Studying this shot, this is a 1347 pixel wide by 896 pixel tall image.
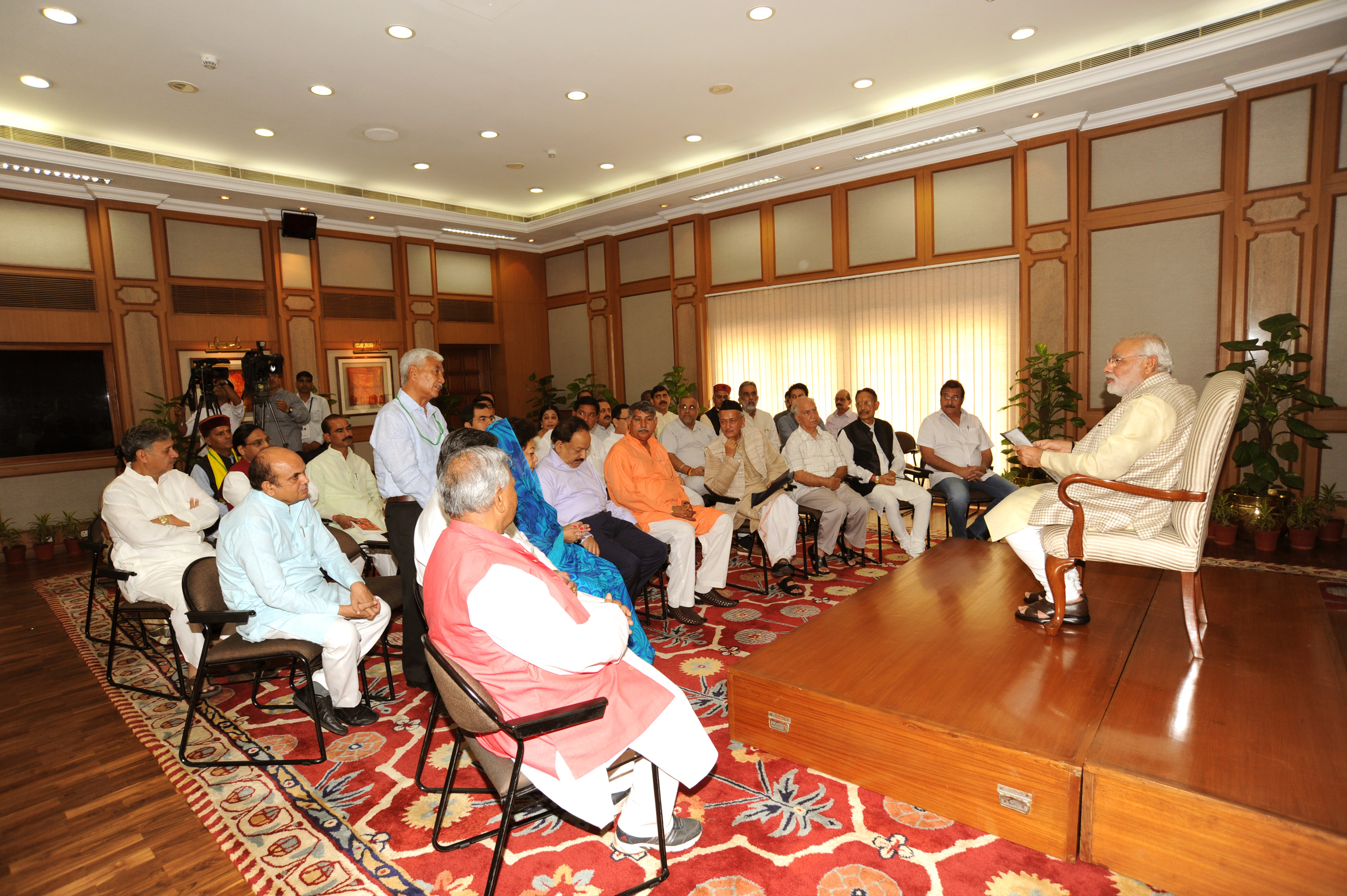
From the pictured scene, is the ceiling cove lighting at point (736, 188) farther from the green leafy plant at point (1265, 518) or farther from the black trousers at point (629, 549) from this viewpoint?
the green leafy plant at point (1265, 518)

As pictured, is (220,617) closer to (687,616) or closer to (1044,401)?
(687,616)

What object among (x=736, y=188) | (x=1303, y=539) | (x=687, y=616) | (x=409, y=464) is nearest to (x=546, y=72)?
(x=736, y=188)

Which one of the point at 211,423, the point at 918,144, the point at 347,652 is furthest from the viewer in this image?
the point at 918,144

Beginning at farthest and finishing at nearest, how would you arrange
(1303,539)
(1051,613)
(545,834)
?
(1303,539) → (1051,613) → (545,834)

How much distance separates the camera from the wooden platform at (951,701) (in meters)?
2.18

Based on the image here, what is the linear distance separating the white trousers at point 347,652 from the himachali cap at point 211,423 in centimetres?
282

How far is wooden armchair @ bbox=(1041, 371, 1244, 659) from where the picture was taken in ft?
9.25

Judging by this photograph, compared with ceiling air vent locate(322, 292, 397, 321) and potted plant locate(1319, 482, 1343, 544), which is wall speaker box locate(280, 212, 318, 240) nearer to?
ceiling air vent locate(322, 292, 397, 321)

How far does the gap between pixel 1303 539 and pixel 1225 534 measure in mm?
481

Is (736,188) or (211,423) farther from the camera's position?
(736,188)

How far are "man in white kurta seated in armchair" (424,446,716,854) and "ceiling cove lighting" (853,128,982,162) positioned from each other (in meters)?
6.29

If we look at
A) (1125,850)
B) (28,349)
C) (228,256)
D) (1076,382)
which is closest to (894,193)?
(1076,382)

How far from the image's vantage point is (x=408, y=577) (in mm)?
3301

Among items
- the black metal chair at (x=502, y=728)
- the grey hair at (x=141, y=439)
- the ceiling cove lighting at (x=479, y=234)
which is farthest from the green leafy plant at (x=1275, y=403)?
Result: the ceiling cove lighting at (x=479, y=234)
